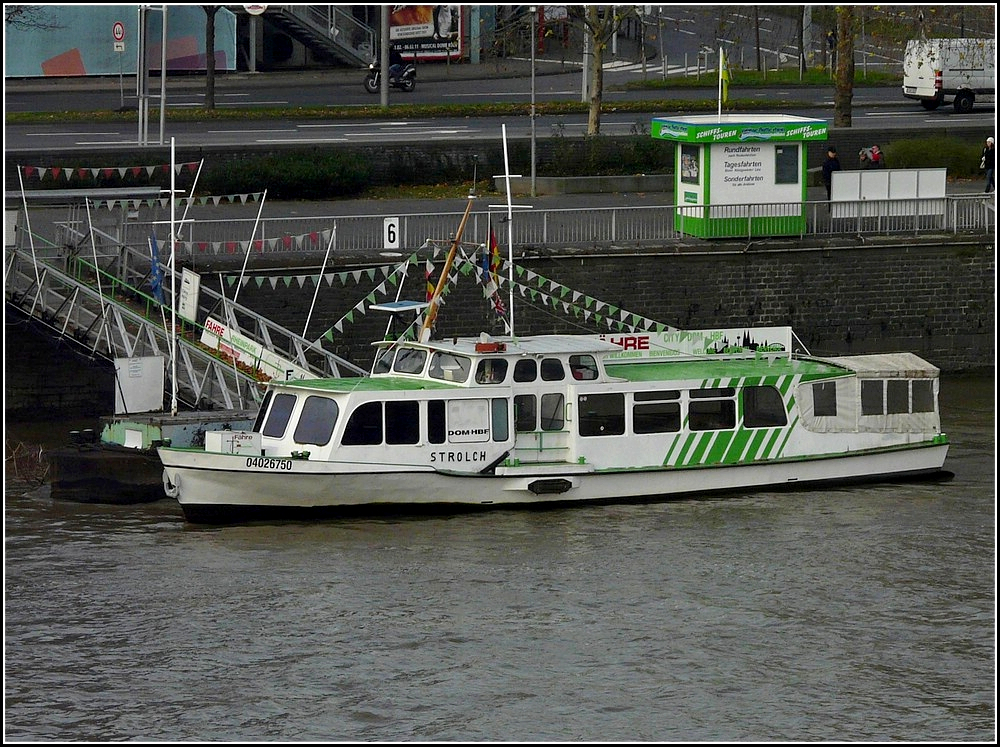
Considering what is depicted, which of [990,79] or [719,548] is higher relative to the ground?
[990,79]

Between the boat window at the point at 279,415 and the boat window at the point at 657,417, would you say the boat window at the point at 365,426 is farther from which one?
the boat window at the point at 657,417

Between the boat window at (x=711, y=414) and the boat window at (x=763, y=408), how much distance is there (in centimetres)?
22

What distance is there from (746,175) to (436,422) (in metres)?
12.2

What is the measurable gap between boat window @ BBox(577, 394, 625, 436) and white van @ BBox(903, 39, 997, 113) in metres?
27.7

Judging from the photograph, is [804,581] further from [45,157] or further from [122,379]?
[45,157]

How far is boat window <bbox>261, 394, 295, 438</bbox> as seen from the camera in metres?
24.5

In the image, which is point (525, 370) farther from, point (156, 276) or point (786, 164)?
point (786, 164)

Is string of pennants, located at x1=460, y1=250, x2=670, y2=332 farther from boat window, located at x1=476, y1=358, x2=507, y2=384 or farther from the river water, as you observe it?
the river water

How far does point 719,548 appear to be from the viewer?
23.2 meters

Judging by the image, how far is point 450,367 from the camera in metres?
25.1

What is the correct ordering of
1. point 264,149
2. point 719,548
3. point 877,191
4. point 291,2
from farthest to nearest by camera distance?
1. point 291,2
2. point 264,149
3. point 877,191
4. point 719,548

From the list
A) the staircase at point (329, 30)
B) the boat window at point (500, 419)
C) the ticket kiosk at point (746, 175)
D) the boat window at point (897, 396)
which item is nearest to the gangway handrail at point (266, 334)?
the boat window at point (500, 419)

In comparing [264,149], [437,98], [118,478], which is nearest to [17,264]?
[118,478]

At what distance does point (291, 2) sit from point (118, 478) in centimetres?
3322
